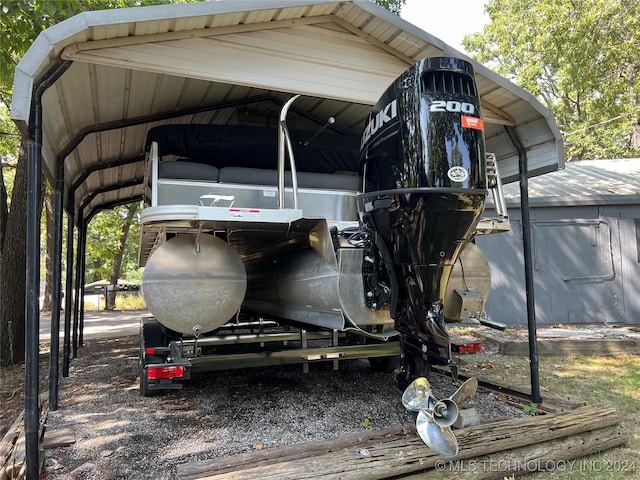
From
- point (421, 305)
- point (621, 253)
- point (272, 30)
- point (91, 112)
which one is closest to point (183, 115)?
point (91, 112)

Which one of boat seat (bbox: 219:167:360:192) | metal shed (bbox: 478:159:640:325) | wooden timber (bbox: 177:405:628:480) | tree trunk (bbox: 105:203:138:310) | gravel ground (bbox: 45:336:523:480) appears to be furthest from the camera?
tree trunk (bbox: 105:203:138:310)

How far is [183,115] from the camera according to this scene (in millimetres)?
5402

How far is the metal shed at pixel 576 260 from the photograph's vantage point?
898 cm

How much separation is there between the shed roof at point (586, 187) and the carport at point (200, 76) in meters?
4.91

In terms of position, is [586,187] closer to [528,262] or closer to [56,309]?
[528,262]

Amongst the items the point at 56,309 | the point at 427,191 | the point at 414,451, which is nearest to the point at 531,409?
the point at 414,451

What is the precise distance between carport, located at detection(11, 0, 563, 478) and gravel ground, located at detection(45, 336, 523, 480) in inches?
19.6

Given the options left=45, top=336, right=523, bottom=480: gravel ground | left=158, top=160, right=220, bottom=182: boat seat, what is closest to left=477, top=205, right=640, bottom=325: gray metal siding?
left=45, top=336, right=523, bottom=480: gravel ground

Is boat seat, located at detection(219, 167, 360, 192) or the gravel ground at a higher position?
boat seat, located at detection(219, 167, 360, 192)

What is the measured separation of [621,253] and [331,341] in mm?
7291

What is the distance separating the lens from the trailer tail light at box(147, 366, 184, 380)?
3.66 metres

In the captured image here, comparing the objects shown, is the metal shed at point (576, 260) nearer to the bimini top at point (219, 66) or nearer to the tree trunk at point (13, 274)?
the bimini top at point (219, 66)

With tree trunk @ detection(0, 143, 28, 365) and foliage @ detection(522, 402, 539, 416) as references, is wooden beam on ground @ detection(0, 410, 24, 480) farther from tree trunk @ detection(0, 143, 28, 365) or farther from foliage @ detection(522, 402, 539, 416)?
foliage @ detection(522, 402, 539, 416)

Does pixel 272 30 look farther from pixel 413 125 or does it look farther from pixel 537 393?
pixel 537 393
